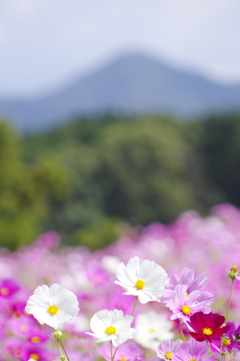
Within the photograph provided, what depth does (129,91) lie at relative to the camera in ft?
484

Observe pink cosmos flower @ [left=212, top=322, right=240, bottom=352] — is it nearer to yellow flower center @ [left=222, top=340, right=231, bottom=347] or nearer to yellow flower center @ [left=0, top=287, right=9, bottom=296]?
yellow flower center @ [left=222, top=340, right=231, bottom=347]

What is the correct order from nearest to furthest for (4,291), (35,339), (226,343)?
1. (226,343)
2. (35,339)
3. (4,291)

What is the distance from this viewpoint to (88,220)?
21.8 metres

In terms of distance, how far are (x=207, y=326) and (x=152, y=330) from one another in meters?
0.26

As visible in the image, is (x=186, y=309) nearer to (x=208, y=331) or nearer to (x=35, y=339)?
(x=208, y=331)

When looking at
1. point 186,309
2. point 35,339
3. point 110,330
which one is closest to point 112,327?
point 110,330

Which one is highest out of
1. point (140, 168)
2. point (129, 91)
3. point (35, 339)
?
point (35, 339)

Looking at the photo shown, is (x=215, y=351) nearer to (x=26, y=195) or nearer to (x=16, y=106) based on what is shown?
(x=26, y=195)

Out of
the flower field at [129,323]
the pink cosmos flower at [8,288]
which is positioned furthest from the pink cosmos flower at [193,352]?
the pink cosmos flower at [8,288]

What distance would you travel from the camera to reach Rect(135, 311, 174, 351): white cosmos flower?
996mm

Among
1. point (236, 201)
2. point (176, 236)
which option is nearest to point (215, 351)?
point (176, 236)

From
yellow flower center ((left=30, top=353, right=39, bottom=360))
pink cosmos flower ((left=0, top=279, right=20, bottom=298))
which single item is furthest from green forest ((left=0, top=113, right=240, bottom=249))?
yellow flower center ((left=30, top=353, right=39, bottom=360))

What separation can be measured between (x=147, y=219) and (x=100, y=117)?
11358 millimetres

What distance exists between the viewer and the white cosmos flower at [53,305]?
794 millimetres
